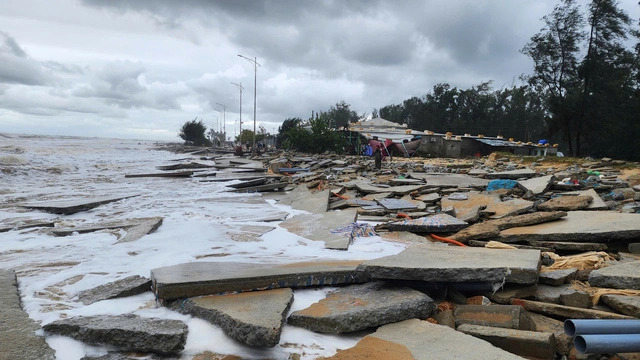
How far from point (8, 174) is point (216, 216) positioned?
1569 centimetres

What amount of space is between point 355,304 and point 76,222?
6.69 metres

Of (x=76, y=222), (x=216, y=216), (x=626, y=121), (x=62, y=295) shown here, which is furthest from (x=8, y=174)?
(x=626, y=121)

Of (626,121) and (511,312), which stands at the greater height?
(626,121)

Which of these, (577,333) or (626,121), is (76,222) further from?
(626,121)

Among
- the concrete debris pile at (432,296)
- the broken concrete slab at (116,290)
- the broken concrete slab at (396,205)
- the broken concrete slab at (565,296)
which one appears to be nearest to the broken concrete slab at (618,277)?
the concrete debris pile at (432,296)

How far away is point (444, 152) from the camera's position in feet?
105

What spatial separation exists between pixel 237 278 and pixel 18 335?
1.48 metres

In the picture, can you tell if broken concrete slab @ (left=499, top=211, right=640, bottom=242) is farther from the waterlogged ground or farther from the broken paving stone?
the waterlogged ground

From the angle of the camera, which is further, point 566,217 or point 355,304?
point 566,217

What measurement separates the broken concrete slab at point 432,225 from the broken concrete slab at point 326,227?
80 cm

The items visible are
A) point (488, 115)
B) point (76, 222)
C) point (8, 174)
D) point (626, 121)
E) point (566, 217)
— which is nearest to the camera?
point (566, 217)

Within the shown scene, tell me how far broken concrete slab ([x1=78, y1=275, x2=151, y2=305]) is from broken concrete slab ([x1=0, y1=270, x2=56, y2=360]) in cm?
47

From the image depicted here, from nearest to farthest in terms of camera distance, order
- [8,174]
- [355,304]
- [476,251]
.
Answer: [355,304]
[476,251]
[8,174]

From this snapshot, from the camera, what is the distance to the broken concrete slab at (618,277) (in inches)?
122
